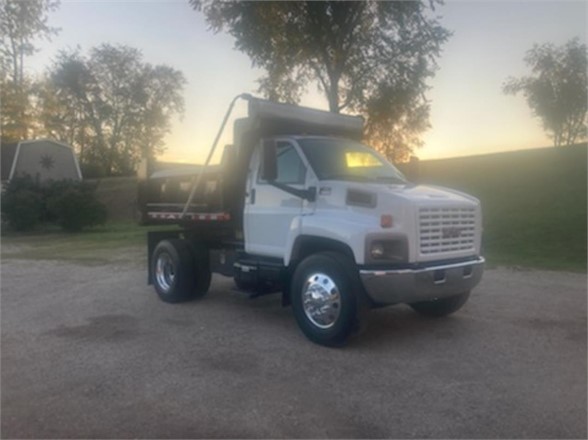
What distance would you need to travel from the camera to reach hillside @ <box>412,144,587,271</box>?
48.5 feet

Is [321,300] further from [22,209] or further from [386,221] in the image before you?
[22,209]

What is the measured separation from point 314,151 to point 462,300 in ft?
9.70

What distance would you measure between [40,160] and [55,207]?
553 inches

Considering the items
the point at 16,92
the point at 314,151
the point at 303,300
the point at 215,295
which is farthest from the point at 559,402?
the point at 16,92

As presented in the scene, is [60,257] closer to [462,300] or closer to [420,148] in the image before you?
[462,300]

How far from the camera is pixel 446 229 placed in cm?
656

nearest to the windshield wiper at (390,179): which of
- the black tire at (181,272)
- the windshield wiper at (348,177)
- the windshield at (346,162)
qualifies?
the windshield at (346,162)

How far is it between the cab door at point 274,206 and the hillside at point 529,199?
103 inches

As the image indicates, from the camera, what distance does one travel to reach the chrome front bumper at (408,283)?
6.08 meters

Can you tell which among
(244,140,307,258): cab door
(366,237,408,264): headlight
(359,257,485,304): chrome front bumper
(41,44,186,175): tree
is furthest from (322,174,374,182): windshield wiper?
(41,44,186,175): tree

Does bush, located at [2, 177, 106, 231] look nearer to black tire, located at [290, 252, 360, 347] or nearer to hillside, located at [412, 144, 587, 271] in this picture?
hillside, located at [412, 144, 587, 271]

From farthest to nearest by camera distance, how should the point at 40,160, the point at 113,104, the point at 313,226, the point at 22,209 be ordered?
the point at 113,104 → the point at 40,160 → the point at 22,209 → the point at 313,226

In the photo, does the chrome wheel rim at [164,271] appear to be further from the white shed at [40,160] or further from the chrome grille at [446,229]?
the white shed at [40,160]

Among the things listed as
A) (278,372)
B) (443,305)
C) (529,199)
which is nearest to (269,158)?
(278,372)
